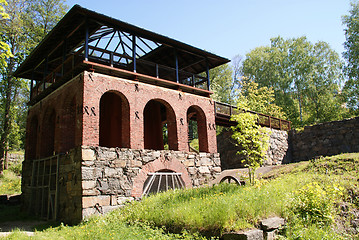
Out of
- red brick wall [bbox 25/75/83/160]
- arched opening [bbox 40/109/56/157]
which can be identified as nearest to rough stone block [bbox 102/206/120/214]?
red brick wall [bbox 25/75/83/160]

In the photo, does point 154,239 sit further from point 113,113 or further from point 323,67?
point 323,67

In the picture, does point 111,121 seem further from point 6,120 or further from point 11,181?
point 6,120

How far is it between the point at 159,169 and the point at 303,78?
1012 inches

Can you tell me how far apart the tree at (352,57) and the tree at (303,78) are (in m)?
1.67

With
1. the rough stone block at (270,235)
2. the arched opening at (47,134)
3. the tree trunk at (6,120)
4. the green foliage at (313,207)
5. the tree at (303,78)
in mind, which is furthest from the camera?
the tree at (303,78)

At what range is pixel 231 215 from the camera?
696 cm

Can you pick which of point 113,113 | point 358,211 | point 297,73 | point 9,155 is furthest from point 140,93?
point 297,73

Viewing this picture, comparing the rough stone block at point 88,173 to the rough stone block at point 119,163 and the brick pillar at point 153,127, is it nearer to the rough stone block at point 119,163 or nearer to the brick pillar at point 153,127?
the rough stone block at point 119,163

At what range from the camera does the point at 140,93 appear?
507 inches

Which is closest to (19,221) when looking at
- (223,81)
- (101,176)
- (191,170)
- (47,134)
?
(47,134)

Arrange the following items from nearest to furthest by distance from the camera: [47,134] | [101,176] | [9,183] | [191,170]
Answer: [101,176] → [191,170] → [47,134] → [9,183]

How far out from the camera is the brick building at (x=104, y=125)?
10.7m

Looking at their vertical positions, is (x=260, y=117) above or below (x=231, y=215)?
above

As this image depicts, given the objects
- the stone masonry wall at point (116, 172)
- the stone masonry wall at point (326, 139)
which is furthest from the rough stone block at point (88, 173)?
the stone masonry wall at point (326, 139)
